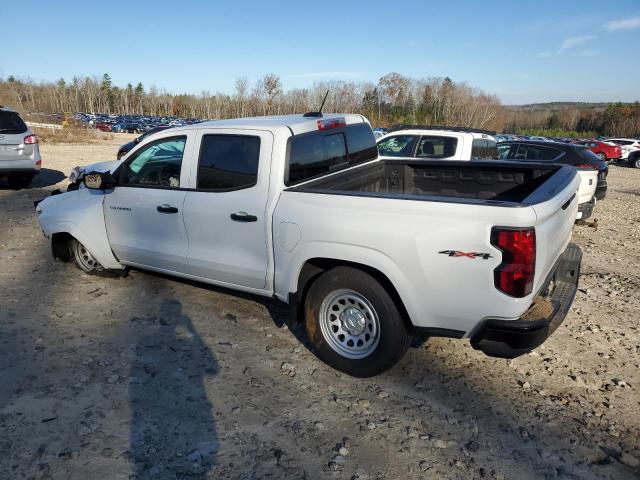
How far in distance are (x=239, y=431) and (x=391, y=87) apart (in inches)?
3333

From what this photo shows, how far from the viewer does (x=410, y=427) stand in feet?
10.0

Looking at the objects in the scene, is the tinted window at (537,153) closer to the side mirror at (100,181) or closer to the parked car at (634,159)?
the side mirror at (100,181)

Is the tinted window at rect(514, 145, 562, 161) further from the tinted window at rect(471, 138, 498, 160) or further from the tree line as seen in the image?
the tree line

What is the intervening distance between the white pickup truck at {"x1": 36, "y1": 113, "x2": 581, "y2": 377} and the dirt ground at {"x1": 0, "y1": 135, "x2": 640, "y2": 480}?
43cm

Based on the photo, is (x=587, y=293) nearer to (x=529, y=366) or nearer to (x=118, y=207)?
(x=529, y=366)

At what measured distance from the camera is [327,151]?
4.27 metres

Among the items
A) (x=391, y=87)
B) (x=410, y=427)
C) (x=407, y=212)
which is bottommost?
(x=410, y=427)

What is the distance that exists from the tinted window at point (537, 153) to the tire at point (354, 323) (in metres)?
8.09

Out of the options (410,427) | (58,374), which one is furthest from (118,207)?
(410,427)

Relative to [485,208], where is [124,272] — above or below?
below

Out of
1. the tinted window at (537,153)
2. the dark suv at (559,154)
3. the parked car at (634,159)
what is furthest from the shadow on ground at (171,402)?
the parked car at (634,159)

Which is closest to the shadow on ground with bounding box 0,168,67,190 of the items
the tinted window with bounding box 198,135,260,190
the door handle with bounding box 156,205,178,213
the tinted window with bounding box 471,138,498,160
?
the door handle with bounding box 156,205,178,213

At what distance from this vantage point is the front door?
171 inches

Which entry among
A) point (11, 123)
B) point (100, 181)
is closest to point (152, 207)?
point (100, 181)
